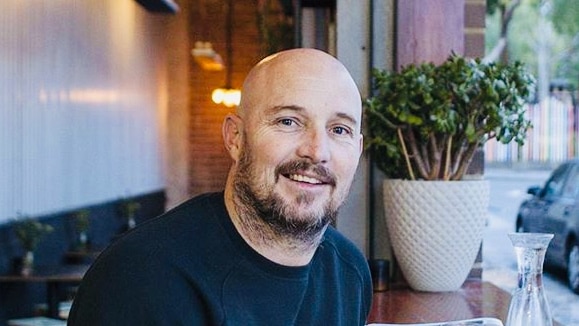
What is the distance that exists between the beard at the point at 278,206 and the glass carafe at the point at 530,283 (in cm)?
34

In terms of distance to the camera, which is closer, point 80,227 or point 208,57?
point 80,227

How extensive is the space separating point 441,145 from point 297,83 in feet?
4.61

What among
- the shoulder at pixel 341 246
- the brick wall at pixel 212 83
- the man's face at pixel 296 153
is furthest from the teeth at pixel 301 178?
the brick wall at pixel 212 83

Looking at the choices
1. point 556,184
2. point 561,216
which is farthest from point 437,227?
point 556,184

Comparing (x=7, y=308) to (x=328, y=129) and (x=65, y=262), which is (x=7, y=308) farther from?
(x=328, y=129)

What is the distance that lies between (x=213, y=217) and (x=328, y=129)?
0.69 ft

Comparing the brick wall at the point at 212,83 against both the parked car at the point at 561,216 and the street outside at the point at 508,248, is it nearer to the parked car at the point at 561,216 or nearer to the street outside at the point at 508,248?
the street outside at the point at 508,248

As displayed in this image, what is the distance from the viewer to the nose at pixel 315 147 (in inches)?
49.7

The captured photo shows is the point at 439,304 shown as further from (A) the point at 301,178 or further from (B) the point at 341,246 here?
(A) the point at 301,178

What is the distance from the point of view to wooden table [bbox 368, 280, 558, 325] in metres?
2.29

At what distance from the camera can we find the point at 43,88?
6.04 metres

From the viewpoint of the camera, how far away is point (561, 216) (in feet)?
28.0

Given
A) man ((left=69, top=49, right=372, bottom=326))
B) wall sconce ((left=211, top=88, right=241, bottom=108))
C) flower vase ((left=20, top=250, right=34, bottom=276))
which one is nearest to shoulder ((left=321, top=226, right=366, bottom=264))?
man ((left=69, top=49, right=372, bottom=326))

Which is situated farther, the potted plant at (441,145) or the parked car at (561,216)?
the parked car at (561,216)
